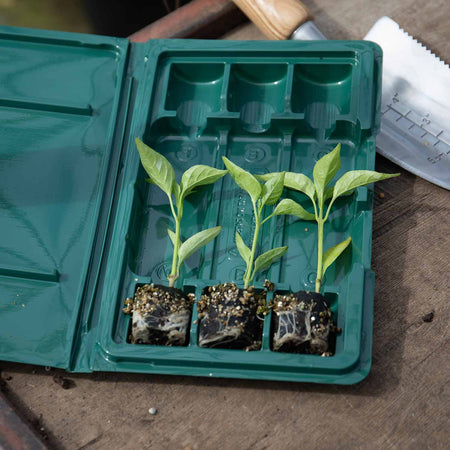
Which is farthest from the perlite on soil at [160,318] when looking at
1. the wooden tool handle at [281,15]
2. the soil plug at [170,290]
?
the wooden tool handle at [281,15]

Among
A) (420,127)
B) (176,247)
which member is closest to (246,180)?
(176,247)

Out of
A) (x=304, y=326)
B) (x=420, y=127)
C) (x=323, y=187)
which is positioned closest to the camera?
(x=304, y=326)

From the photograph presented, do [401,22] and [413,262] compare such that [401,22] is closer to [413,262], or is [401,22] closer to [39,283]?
[413,262]

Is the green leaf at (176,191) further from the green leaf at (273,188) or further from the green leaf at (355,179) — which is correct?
the green leaf at (355,179)

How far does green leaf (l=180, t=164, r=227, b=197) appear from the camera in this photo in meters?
0.99

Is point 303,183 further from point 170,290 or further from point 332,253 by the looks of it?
point 170,290

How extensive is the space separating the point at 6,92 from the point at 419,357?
2.81ft

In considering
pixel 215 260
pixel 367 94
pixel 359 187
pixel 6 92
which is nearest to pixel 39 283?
pixel 215 260

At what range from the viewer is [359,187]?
3.29ft

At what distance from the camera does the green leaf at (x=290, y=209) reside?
97 cm

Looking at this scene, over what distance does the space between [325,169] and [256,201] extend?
0.40ft

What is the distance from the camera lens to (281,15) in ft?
3.96

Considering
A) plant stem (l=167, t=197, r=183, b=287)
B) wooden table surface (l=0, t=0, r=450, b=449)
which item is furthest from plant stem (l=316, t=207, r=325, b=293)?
plant stem (l=167, t=197, r=183, b=287)

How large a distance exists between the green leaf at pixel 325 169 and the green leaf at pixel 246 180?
9cm
